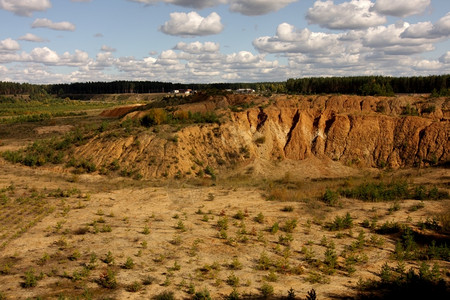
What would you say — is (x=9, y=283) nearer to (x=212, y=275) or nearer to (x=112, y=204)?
(x=212, y=275)

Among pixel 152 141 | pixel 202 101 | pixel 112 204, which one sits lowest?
pixel 112 204

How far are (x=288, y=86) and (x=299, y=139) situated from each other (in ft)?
171

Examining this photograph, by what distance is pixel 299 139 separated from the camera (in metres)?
35.7

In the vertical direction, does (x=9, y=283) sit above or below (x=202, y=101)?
below

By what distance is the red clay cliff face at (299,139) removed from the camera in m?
31.4

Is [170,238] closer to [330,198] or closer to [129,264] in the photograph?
[129,264]

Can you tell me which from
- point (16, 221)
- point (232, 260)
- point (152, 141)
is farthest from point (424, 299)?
point (152, 141)

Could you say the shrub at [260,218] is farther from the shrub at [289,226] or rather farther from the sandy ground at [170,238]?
the shrub at [289,226]

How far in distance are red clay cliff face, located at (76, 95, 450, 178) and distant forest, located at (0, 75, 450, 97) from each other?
8.60m

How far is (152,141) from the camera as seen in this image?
3241 centimetres

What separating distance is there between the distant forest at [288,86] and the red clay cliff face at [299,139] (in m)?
8.60

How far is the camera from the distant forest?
64500 mm

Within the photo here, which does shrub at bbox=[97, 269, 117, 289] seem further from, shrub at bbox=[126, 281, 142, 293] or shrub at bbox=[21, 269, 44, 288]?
shrub at bbox=[21, 269, 44, 288]

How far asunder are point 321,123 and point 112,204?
24.1m
